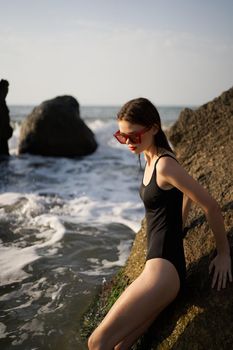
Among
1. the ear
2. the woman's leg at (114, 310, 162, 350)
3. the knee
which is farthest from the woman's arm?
the knee

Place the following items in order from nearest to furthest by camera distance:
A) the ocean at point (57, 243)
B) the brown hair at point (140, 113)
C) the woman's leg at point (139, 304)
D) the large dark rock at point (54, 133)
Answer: the woman's leg at point (139, 304) → the brown hair at point (140, 113) → the ocean at point (57, 243) → the large dark rock at point (54, 133)

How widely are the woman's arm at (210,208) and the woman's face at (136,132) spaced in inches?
12.7

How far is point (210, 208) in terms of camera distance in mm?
2754

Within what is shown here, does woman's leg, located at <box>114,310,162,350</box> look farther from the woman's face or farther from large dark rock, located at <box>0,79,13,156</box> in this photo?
large dark rock, located at <box>0,79,13,156</box>

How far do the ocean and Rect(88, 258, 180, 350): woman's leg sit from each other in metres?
1.18

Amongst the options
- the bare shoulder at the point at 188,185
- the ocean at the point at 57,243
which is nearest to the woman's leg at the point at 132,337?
the bare shoulder at the point at 188,185

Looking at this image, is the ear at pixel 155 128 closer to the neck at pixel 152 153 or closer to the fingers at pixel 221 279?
the neck at pixel 152 153

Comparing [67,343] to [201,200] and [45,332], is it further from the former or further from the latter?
[201,200]

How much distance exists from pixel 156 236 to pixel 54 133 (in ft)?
41.3

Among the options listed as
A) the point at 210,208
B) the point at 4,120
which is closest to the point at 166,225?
the point at 210,208

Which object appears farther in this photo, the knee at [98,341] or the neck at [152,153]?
the neck at [152,153]

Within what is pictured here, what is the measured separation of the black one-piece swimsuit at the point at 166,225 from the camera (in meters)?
2.87

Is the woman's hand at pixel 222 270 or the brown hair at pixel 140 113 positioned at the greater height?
the brown hair at pixel 140 113

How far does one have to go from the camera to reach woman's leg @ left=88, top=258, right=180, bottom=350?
8.79 feet
